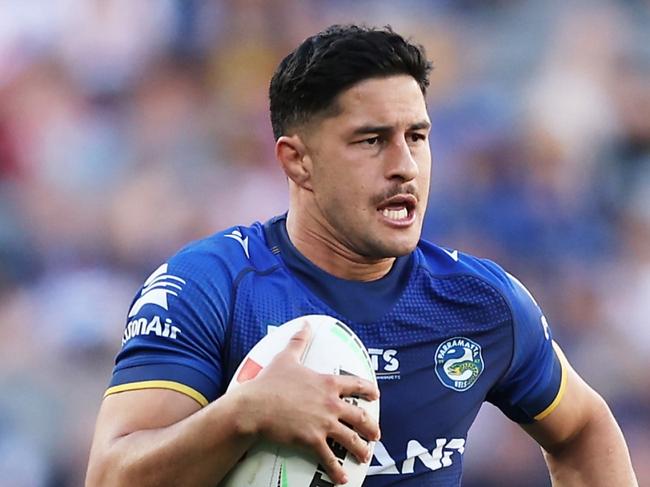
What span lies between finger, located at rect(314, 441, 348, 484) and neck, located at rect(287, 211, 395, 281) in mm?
812

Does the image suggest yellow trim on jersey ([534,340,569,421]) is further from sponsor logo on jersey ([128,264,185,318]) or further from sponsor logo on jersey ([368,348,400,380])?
sponsor logo on jersey ([128,264,185,318])

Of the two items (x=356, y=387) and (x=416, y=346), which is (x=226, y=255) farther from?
(x=356, y=387)

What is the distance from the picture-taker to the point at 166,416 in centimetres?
271

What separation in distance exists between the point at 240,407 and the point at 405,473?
777 mm

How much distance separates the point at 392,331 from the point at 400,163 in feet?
1.50

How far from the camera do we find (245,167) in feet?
21.5

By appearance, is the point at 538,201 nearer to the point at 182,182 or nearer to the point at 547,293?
the point at 547,293

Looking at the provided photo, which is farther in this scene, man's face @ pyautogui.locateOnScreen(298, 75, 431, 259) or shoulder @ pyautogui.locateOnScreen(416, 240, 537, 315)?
shoulder @ pyautogui.locateOnScreen(416, 240, 537, 315)

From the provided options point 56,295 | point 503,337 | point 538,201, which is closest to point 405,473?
point 503,337

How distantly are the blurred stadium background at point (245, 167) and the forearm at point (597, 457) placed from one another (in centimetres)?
235

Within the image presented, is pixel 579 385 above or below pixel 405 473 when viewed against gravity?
above

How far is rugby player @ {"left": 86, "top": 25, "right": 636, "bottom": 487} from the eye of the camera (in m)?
2.79

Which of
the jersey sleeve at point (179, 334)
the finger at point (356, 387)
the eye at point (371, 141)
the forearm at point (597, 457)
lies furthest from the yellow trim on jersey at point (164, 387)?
the forearm at point (597, 457)

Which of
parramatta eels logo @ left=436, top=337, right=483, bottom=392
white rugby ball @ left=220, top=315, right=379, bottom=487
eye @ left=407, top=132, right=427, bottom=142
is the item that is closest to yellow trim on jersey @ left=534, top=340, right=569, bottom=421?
parramatta eels logo @ left=436, top=337, right=483, bottom=392
